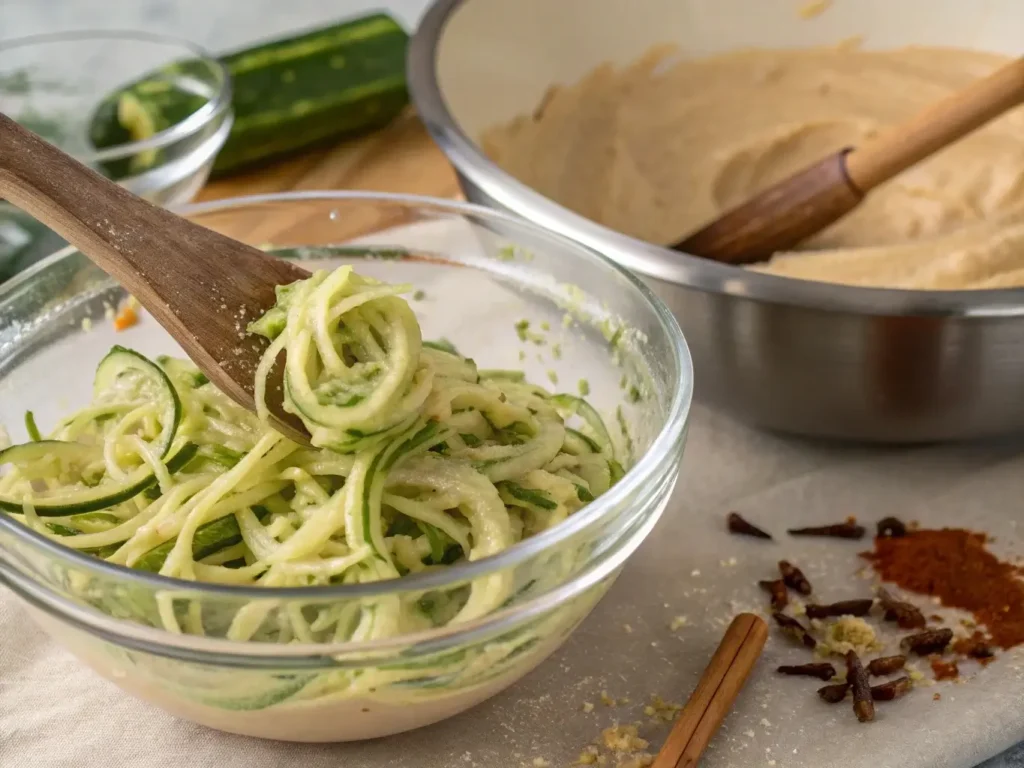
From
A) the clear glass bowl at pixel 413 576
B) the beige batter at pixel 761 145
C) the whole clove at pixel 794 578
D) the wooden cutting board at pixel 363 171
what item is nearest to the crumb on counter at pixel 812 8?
the beige batter at pixel 761 145

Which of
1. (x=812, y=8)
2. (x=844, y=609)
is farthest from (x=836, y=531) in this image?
(x=812, y=8)

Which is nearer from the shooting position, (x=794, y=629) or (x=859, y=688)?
(x=859, y=688)

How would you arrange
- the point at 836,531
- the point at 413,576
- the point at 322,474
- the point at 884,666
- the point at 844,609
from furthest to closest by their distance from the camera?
the point at 836,531 < the point at 844,609 < the point at 884,666 < the point at 322,474 < the point at 413,576

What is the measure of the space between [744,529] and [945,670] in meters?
0.40

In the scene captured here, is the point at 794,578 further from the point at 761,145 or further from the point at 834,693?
the point at 761,145

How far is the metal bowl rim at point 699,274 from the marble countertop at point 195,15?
2363mm

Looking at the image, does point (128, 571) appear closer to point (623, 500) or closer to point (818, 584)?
point (623, 500)

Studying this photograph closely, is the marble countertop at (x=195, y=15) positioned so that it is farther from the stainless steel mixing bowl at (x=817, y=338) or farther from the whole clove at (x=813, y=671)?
the whole clove at (x=813, y=671)

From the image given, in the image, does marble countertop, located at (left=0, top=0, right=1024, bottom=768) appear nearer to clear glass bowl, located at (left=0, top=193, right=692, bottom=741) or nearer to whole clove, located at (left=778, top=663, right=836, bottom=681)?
clear glass bowl, located at (left=0, top=193, right=692, bottom=741)

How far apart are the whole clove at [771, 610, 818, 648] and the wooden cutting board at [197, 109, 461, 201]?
1.59 meters

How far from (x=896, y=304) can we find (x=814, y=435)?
383mm

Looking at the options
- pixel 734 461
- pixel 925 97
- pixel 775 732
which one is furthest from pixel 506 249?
pixel 925 97

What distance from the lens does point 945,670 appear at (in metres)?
1.73

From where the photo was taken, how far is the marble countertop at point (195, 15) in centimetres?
438
